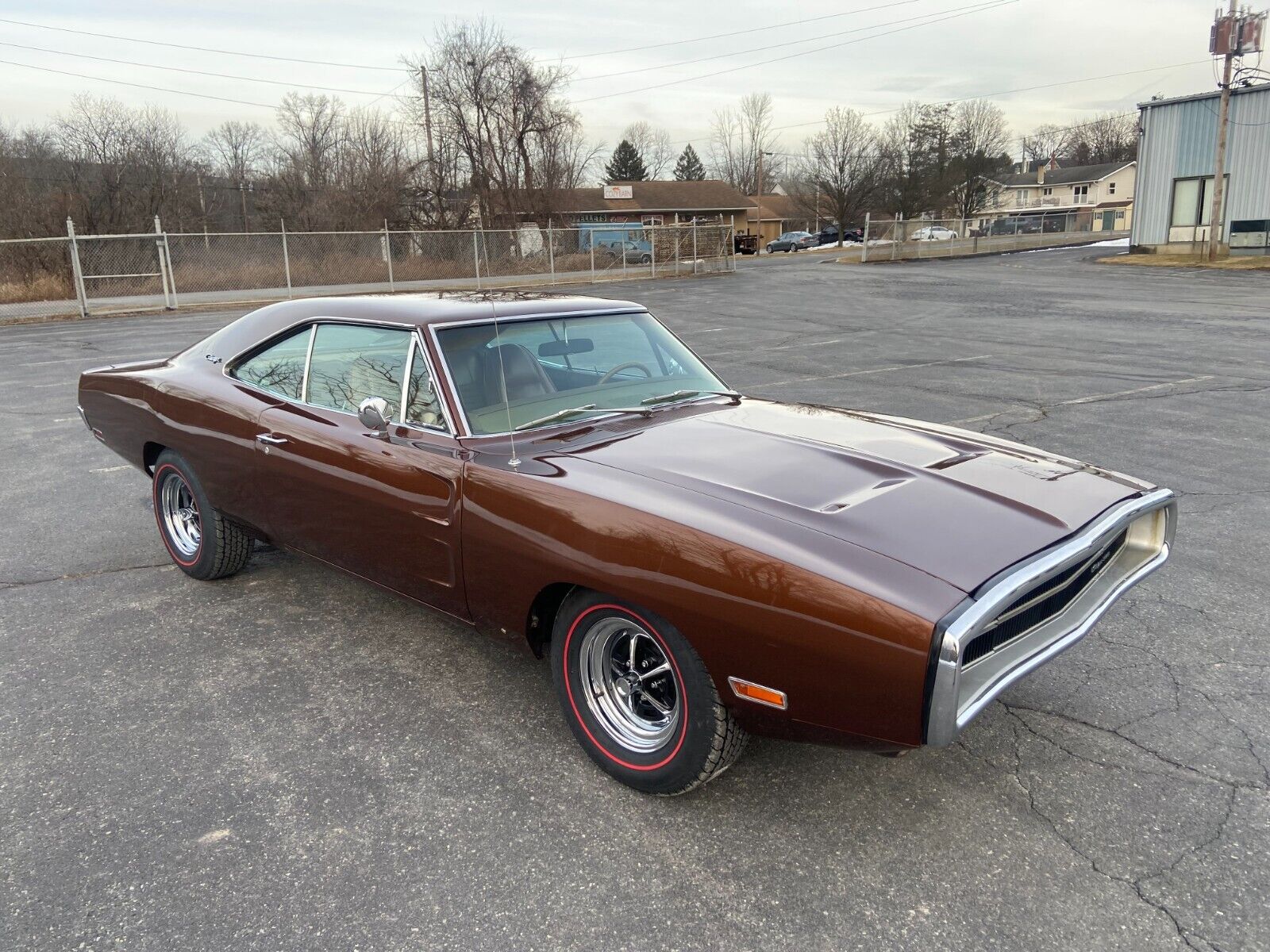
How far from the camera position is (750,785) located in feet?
9.36

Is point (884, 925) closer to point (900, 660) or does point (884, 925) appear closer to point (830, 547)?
point (900, 660)

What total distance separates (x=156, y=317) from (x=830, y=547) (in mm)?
22469

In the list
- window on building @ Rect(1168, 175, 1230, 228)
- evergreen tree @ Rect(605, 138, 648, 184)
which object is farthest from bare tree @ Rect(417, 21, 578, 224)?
evergreen tree @ Rect(605, 138, 648, 184)

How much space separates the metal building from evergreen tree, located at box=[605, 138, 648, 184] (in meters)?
61.8

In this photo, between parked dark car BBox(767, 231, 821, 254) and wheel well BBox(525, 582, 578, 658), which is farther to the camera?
parked dark car BBox(767, 231, 821, 254)

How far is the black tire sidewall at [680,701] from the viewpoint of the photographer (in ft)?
8.28

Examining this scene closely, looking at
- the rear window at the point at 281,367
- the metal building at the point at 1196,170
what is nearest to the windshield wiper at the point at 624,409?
the rear window at the point at 281,367

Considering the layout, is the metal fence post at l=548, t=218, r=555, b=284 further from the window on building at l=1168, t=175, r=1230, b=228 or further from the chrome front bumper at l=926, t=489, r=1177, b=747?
the chrome front bumper at l=926, t=489, r=1177, b=747

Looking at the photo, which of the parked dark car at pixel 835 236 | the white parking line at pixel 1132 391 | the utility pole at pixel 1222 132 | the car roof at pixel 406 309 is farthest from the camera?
the parked dark car at pixel 835 236

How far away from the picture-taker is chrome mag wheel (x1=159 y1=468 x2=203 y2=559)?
15.6 ft

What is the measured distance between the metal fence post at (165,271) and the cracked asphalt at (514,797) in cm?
1998

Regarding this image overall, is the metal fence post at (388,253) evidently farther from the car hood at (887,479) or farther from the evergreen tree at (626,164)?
the evergreen tree at (626,164)

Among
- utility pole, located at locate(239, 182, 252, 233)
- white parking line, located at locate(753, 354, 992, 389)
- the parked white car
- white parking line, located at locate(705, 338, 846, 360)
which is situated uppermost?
utility pole, located at locate(239, 182, 252, 233)

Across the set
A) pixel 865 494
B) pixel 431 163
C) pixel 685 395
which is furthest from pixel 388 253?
pixel 865 494
